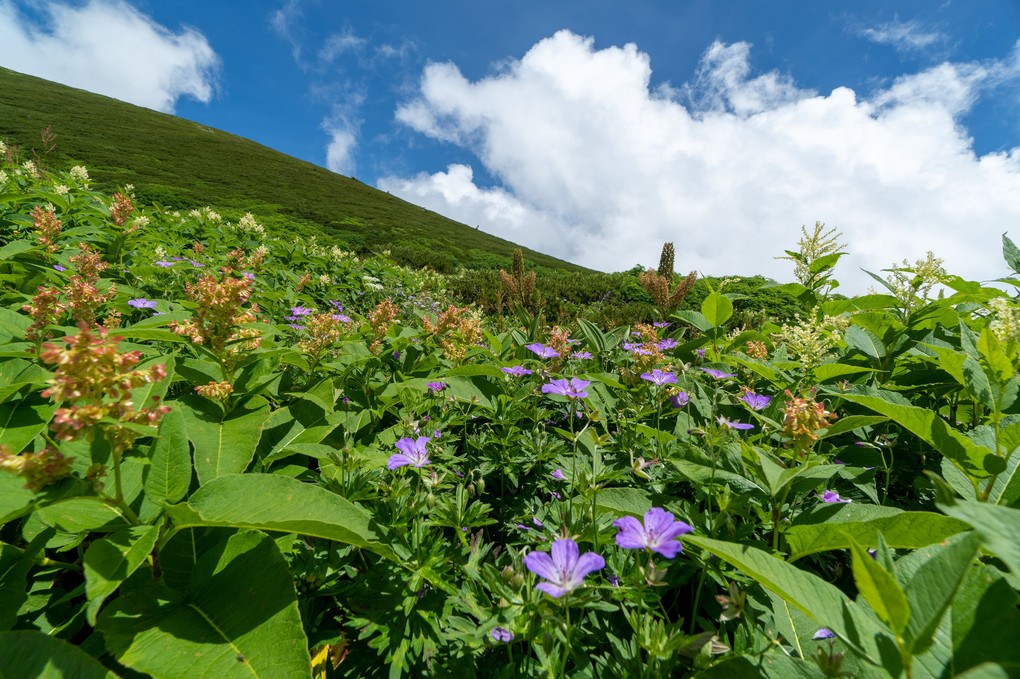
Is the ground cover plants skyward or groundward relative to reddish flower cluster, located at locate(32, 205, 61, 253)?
groundward

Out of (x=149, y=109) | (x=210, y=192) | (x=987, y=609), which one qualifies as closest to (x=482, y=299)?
(x=987, y=609)

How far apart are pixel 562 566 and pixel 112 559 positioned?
93cm

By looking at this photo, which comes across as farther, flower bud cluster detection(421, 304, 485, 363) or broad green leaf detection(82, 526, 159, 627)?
flower bud cluster detection(421, 304, 485, 363)

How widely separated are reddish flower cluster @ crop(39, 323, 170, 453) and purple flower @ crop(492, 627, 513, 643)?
0.89 meters

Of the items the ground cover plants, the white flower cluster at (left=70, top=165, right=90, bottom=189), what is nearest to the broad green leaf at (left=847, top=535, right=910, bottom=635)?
the ground cover plants

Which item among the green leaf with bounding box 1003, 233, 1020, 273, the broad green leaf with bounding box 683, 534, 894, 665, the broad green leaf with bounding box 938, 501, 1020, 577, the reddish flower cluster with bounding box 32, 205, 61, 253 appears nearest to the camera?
the broad green leaf with bounding box 938, 501, 1020, 577

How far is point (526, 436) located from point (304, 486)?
995 millimetres

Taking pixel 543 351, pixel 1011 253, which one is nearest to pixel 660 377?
pixel 543 351

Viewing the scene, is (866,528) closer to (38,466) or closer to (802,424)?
(802,424)

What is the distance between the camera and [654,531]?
930 millimetres

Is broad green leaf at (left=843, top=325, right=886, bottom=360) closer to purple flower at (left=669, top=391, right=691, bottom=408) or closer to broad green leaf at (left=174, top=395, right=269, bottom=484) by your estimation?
purple flower at (left=669, top=391, right=691, bottom=408)

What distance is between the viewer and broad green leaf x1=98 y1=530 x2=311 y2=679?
0.82 m

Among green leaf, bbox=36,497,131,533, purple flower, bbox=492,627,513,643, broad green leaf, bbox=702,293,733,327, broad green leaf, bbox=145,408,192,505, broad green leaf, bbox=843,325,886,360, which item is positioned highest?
broad green leaf, bbox=702,293,733,327

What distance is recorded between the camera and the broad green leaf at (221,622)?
0.82m
